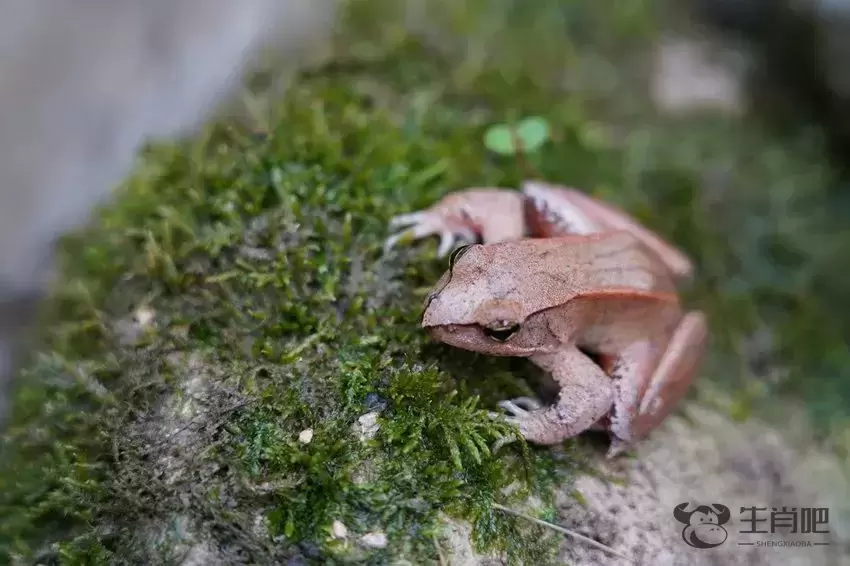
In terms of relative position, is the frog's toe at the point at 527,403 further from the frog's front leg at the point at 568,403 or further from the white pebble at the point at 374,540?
the white pebble at the point at 374,540

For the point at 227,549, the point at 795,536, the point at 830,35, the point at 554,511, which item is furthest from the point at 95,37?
the point at 795,536

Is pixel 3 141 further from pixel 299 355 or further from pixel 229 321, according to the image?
pixel 299 355

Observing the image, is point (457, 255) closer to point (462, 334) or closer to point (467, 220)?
point (462, 334)

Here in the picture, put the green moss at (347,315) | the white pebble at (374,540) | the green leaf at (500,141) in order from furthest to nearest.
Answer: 1. the green leaf at (500,141)
2. the green moss at (347,315)
3. the white pebble at (374,540)

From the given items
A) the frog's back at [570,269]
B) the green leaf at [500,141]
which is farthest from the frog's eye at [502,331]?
the green leaf at [500,141]

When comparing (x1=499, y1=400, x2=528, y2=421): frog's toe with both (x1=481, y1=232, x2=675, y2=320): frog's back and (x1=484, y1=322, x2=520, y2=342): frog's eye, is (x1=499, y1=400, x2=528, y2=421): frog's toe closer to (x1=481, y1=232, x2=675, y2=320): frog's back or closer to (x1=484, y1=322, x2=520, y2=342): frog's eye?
(x1=484, y1=322, x2=520, y2=342): frog's eye

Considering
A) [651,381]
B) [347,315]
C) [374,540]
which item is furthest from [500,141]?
[374,540]
